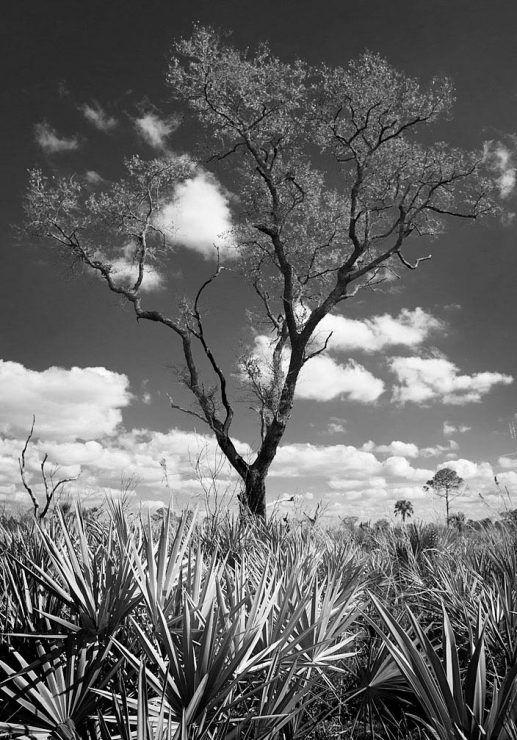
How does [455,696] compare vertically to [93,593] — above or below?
below

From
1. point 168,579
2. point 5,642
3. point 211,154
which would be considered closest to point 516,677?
point 168,579

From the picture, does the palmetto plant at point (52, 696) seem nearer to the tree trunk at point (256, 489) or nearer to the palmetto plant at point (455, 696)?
the palmetto plant at point (455, 696)

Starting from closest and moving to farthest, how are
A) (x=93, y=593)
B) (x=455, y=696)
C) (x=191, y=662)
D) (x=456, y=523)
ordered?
(x=455, y=696), (x=191, y=662), (x=93, y=593), (x=456, y=523)

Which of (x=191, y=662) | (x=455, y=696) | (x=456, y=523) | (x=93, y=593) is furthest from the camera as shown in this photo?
(x=456, y=523)


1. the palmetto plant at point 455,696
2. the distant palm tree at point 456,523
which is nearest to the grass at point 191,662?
the palmetto plant at point 455,696

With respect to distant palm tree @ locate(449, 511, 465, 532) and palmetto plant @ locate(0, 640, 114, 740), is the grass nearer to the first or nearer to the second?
palmetto plant @ locate(0, 640, 114, 740)

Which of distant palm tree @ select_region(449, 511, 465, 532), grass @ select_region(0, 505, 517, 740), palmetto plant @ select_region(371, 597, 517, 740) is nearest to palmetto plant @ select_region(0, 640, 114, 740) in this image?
grass @ select_region(0, 505, 517, 740)

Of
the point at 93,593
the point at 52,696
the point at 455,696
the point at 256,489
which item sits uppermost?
the point at 256,489

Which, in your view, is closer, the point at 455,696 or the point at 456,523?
the point at 455,696

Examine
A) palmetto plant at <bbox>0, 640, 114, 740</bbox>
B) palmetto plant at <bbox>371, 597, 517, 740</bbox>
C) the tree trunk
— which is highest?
the tree trunk

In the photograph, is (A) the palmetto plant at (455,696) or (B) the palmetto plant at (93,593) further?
(B) the palmetto plant at (93,593)

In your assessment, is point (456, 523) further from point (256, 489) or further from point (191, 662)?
point (191, 662)

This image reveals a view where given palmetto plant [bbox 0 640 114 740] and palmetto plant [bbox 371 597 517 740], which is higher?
palmetto plant [bbox 371 597 517 740]

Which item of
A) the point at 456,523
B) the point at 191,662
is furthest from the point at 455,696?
the point at 456,523
